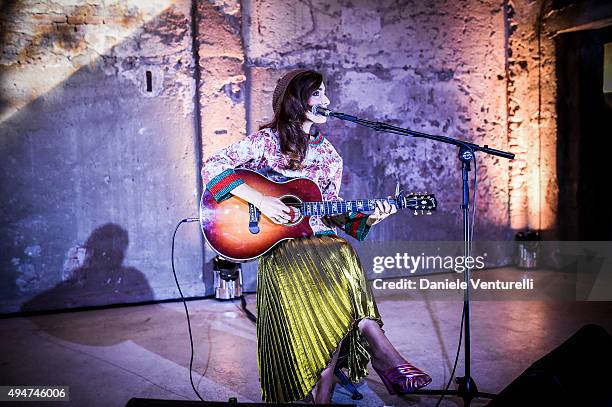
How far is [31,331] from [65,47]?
2.68m

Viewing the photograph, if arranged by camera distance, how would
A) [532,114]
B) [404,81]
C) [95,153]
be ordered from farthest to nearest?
[532,114] → [404,81] → [95,153]

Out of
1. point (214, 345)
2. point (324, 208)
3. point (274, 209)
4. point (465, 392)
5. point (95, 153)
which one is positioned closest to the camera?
point (274, 209)

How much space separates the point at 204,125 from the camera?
18.1ft

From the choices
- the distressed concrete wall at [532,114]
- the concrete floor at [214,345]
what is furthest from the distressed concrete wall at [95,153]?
the distressed concrete wall at [532,114]

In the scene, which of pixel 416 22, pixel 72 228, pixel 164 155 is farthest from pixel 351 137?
pixel 72 228

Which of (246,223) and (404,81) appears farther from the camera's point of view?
(404,81)

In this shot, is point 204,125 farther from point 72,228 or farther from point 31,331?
point 31,331

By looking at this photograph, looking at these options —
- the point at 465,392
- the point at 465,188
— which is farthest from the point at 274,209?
the point at 465,392

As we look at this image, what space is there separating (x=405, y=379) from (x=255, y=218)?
3.68ft

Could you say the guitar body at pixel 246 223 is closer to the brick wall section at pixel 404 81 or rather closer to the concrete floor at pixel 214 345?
the concrete floor at pixel 214 345

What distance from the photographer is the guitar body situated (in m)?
2.80

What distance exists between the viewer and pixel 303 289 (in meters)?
2.67

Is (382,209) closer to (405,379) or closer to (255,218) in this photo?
(255,218)

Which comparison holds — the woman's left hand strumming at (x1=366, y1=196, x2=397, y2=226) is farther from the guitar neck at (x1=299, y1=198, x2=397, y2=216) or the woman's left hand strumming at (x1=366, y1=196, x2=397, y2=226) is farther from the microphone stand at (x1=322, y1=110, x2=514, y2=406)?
the microphone stand at (x1=322, y1=110, x2=514, y2=406)
